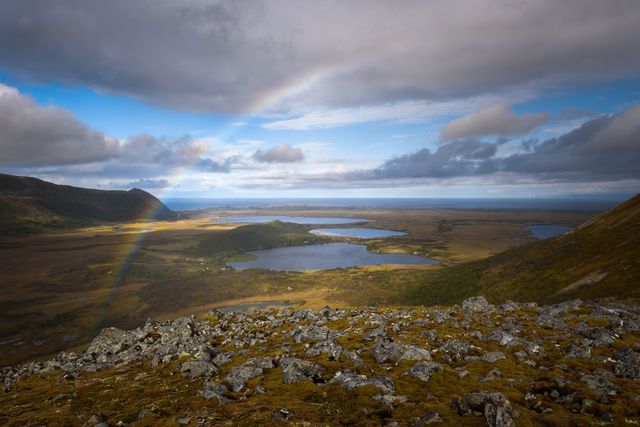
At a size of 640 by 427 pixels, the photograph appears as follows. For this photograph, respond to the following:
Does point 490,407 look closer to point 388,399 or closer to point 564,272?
point 388,399

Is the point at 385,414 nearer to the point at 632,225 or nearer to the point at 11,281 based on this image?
the point at 632,225

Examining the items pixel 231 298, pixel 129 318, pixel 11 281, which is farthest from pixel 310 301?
pixel 11 281

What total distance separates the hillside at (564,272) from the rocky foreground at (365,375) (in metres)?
29.2

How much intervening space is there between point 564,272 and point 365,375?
91.6 m

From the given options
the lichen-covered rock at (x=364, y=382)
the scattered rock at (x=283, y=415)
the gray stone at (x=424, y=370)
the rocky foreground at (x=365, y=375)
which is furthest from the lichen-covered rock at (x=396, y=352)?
the scattered rock at (x=283, y=415)

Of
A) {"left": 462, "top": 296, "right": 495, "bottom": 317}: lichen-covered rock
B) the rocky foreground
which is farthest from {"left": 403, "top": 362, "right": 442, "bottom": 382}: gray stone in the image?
{"left": 462, "top": 296, "right": 495, "bottom": 317}: lichen-covered rock

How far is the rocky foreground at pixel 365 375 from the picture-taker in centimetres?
2167

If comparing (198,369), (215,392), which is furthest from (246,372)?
(198,369)

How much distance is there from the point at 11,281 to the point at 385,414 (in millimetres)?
243575

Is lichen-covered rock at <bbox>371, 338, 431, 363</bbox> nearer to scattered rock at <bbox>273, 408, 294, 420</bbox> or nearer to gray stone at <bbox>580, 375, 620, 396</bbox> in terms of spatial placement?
gray stone at <bbox>580, 375, 620, 396</bbox>

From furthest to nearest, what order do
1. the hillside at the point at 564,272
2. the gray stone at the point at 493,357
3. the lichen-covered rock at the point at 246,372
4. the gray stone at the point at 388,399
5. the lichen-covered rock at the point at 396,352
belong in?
the hillside at the point at 564,272, the lichen-covered rock at the point at 396,352, the gray stone at the point at 493,357, the lichen-covered rock at the point at 246,372, the gray stone at the point at 388,399

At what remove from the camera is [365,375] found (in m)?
29.8

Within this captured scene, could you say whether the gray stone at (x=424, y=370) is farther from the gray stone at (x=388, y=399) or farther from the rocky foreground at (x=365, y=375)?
the gray stone at (x=388, y=399)

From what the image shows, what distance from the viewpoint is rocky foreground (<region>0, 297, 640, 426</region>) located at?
21.7 meters
